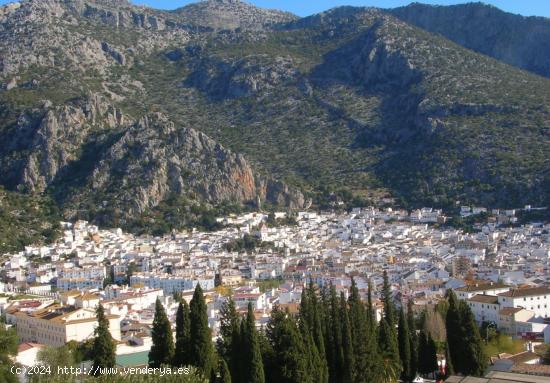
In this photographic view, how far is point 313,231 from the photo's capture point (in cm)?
8569

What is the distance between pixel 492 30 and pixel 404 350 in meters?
128

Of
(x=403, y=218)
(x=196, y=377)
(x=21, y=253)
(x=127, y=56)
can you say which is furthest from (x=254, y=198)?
(x=196, y=377)

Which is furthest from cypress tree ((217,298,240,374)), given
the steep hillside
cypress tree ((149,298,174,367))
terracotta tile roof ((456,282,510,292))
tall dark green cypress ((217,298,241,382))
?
the steep hillside

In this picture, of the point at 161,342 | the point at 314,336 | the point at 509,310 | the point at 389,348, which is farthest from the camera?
the point at 509,310

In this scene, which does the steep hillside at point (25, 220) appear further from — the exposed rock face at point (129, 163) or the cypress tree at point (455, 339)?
the cypress tree at point (455, 339)

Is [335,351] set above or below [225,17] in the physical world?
below

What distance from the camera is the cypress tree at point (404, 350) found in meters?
30.8

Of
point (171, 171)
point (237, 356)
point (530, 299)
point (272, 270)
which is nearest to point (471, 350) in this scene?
point (237, 356)

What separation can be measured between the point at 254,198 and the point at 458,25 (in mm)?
75835

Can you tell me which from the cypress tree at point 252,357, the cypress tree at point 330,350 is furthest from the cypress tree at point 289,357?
the cypress tree at point 330,350

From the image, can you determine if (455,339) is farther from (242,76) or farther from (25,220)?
(242,76)

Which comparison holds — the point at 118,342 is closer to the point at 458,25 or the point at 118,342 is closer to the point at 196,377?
the point at 196,377

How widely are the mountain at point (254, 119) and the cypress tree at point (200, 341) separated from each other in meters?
58.2

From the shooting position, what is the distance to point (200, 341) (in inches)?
1030
